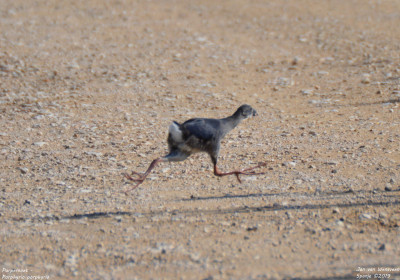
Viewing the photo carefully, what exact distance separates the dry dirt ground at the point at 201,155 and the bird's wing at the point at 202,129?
2.43 ft

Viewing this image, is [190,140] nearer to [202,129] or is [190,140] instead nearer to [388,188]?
[202,129]

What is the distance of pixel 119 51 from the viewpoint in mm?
13227

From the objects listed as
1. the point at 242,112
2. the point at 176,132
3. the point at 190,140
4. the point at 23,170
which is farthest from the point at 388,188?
the point at 23,170

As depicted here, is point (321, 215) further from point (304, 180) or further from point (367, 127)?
point (367, 127)

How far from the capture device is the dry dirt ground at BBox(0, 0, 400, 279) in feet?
16.4

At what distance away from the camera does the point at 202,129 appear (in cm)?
607

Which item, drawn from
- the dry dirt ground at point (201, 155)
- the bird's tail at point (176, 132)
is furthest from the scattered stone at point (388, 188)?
the bird's tail at point (176, 132)

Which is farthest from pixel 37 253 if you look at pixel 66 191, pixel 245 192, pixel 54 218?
pixel 245 192

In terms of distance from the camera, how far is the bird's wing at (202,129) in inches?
237

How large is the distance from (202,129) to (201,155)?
1664 mm

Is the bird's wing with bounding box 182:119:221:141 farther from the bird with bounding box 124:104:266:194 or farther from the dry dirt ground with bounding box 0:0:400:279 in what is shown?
the dry dirt ground with bounding box 0:0:400:279

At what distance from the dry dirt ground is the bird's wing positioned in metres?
0.74

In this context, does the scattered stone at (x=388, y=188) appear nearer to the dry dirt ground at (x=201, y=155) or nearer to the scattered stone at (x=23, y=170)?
the dry dirt ground at (x=201, y=155)

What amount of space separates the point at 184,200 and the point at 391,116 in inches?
179
